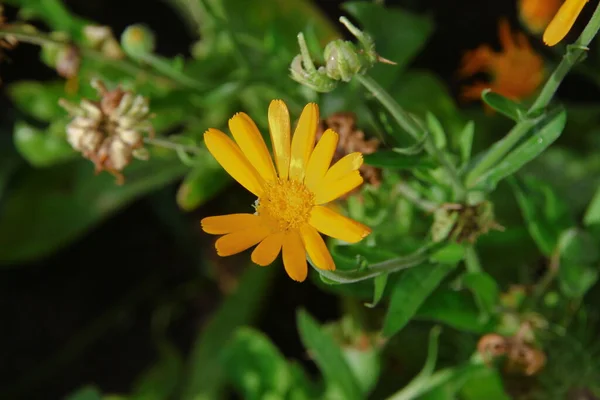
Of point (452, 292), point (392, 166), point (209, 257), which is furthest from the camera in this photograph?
point (209, 257)

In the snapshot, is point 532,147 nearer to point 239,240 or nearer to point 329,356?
point 239,240

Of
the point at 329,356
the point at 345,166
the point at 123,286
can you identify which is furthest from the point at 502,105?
the point at 123,286

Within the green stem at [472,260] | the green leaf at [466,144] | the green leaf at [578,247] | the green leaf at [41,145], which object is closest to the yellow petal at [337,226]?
the green leaf at [466,144]

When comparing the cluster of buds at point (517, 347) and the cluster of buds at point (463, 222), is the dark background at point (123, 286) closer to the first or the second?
the cluster of buds at point (517, 347)

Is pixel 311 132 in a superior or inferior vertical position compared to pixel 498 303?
superior

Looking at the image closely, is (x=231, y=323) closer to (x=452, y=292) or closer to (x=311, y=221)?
(x=452, y=292)

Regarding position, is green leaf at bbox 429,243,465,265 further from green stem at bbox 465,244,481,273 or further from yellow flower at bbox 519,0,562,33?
yellow flower at bbox 519,0,562,33

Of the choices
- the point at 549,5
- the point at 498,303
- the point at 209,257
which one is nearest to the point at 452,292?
the point at 498,303
